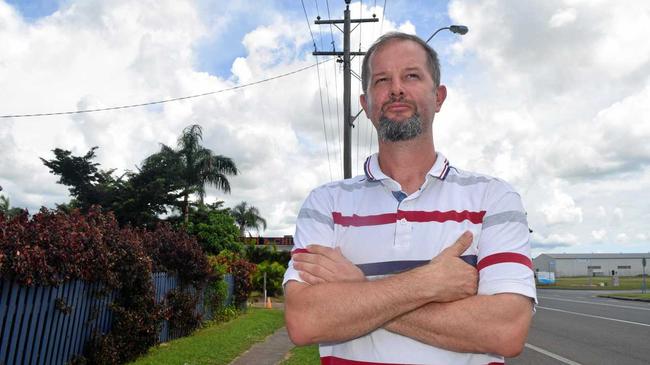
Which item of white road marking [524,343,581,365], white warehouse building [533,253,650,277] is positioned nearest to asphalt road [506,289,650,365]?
white road marking [524,343,581,365]

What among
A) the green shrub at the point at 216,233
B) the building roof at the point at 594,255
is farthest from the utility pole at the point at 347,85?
the building roof at the point at 594,255

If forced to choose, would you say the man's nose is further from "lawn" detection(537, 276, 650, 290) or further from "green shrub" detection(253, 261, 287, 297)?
"lawn" detection(537, 276, 650, 290)

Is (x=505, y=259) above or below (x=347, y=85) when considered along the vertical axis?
below

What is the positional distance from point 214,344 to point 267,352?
1250 millimetres

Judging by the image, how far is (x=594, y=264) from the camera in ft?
424

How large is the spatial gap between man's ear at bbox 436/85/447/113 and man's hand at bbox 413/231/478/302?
0.79 meters

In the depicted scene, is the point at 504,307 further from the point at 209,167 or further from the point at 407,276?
the point at 209,167

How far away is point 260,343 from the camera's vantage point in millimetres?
14008

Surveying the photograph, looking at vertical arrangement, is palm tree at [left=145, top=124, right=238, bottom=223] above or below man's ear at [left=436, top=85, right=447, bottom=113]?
above

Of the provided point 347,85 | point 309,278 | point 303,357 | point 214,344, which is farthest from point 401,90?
point 347,85

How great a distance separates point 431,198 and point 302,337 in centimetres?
81

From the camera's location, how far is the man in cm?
235

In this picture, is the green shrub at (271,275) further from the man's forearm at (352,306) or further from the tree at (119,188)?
the man's forearm at (352,306)

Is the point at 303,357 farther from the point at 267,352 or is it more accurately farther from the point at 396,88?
the point at 396,88
